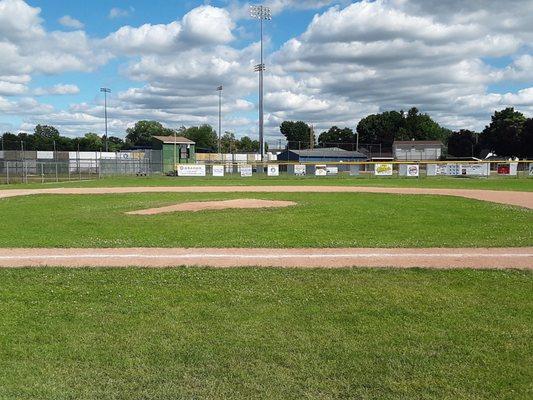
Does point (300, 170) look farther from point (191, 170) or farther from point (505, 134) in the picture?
point (505, 134)

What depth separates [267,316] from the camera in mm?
5996

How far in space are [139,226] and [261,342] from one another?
10.0 metres

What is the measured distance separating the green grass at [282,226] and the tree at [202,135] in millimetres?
144088

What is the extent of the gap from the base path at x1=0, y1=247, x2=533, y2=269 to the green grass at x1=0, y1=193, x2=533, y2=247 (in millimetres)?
712

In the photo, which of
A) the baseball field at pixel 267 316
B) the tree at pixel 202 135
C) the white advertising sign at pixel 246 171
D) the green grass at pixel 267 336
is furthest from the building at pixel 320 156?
the green grass at pixel 267 336

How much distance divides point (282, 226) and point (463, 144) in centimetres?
12113

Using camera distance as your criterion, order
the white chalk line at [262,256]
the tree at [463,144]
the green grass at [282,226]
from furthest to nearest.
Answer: the tree at [463,144] → the green grass at [282,226] → the white chalk line at [262,256]

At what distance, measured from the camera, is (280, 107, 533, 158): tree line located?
9769cm

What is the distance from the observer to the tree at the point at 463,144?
120 metres

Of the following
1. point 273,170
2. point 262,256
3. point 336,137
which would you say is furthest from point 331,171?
point 336,137

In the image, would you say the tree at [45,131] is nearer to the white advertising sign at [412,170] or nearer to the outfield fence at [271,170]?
the outfield fence at [271,170]

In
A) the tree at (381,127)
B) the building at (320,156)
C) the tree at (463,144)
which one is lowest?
the building at (320,156)

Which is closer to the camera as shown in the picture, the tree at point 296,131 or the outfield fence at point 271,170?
the outfield fence at point 271,170

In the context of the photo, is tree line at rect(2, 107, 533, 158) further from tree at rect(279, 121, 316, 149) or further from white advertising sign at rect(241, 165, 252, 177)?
white advertising sign at rect(241, 165, 252, 177)
